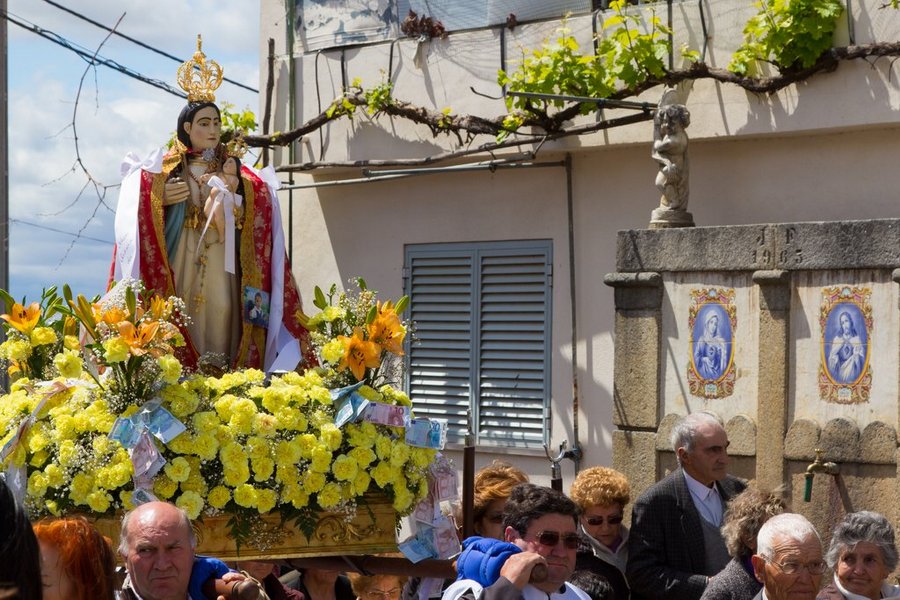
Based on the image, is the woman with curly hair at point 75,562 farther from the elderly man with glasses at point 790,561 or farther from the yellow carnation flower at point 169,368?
the elderly man with glasses at point 790,561

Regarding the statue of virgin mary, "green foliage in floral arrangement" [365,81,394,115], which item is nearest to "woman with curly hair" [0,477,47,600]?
the statue of virgin mary

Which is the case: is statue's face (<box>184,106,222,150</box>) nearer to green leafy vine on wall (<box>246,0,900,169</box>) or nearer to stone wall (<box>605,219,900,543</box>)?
stone wall (<box>605,219,900,543</box>)

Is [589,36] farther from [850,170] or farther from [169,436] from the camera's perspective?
[169,436]

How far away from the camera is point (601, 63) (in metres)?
10.7

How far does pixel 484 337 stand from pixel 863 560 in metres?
6.22

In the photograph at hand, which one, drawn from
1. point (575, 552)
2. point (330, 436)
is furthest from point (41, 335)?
point (575, 552)

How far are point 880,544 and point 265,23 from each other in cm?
858

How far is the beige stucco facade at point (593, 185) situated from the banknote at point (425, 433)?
3814 millimetres

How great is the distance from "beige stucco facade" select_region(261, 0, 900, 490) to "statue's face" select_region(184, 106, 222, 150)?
4.03 m

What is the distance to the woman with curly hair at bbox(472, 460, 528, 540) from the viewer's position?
6344 mm

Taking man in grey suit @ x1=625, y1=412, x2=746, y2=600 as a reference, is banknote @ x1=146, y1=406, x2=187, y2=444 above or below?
above

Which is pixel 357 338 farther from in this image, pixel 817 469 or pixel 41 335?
pixel 817 469

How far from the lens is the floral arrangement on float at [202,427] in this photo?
17.1 feet

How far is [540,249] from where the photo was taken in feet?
37.7
